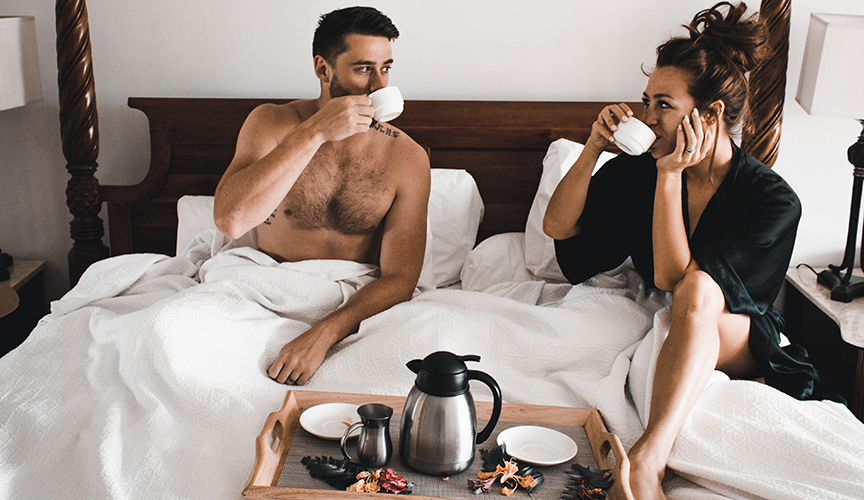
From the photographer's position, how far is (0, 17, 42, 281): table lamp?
195 centimetres

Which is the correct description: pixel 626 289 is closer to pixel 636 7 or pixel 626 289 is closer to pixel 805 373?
pixel 805 373

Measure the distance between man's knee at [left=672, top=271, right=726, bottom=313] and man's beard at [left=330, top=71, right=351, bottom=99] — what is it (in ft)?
2.98

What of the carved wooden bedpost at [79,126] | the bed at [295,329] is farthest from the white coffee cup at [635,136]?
the carved wooden bedpost at [79,126]

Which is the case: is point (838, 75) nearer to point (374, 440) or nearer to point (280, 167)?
point (280, 167)

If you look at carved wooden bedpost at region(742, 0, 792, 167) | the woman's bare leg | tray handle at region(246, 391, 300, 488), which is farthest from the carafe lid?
carved wooden bedpost at region(742, 0, 792, 167)

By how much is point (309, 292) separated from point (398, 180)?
0.39m

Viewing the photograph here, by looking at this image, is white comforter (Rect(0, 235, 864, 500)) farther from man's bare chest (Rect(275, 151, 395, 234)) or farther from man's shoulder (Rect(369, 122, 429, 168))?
man's shoulder (Rect(369, 122, 429, 168))

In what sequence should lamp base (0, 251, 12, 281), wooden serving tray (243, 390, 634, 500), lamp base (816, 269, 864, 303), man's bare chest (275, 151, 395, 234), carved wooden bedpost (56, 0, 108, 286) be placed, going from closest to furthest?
wooden serving tray (243, 390, 634, 500)
man's bare chest (275, 151, 395, 234)
lamp base (816, 269, 864, 303)
carved wooden bedpost (56, 0, 108, 286)
lamp base (0, 251, 12, 281)

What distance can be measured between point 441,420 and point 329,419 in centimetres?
24

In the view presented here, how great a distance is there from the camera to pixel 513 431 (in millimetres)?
1109

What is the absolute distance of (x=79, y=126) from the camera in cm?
203

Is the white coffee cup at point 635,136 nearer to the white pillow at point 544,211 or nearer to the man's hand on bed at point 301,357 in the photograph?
the white pillow at point 544,211

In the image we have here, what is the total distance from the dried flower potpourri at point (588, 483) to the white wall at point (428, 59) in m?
1.49

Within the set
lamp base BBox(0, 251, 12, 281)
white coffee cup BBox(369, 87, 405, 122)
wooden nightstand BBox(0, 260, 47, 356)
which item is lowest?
wooden nightstand BBox(0, 260, 47, 356)
